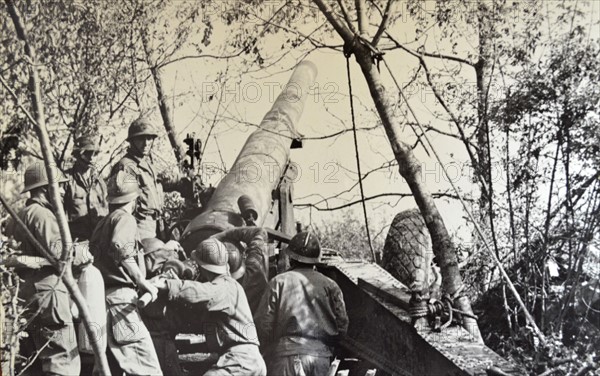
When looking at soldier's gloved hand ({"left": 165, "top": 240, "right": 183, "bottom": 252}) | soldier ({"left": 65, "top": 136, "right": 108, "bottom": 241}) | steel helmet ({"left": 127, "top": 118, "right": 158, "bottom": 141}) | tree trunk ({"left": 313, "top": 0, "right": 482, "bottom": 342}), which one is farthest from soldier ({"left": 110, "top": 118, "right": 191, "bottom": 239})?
tree trunk ({"left": 313, "top": 0, "right": 482, "bottom": 342})

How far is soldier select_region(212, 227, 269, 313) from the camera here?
6.21m

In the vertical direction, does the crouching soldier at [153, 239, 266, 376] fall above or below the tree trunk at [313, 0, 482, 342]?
below

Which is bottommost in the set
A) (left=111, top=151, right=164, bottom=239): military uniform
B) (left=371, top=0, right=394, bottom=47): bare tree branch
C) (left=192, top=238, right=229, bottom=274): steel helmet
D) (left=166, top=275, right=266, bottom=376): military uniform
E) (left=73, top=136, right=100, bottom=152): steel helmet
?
(left=166, top=275, right=266, bottom=376): military uniform

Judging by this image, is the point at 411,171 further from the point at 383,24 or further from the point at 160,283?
the point at 160,283

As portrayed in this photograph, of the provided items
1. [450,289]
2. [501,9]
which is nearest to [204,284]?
[450,289]

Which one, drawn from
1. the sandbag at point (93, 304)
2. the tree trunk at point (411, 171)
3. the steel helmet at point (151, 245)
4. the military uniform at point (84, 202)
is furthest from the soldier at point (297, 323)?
the military uniform at point (84, 202)

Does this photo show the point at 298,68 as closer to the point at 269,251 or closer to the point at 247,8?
the point at 247,8

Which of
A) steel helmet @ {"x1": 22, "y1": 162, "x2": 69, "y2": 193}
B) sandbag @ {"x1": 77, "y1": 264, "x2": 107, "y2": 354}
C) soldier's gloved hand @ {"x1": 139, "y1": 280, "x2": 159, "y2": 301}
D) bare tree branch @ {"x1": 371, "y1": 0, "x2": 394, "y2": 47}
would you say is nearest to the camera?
soldier's gloved hand @ {"x1": 139, "y1": 280, "x2": 159, "y2": 301}

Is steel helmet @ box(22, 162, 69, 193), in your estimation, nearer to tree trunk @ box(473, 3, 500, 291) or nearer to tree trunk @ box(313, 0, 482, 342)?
tree trunk @ box(313, 0, 482, 342)

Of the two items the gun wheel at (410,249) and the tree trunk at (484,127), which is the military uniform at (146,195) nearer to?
the gun wheel at (410,249)

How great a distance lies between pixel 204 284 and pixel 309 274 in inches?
32.8

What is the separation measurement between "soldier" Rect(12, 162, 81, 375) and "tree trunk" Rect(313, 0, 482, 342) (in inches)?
101

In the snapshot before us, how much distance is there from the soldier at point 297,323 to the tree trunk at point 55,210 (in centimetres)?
112

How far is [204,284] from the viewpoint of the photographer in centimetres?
547
